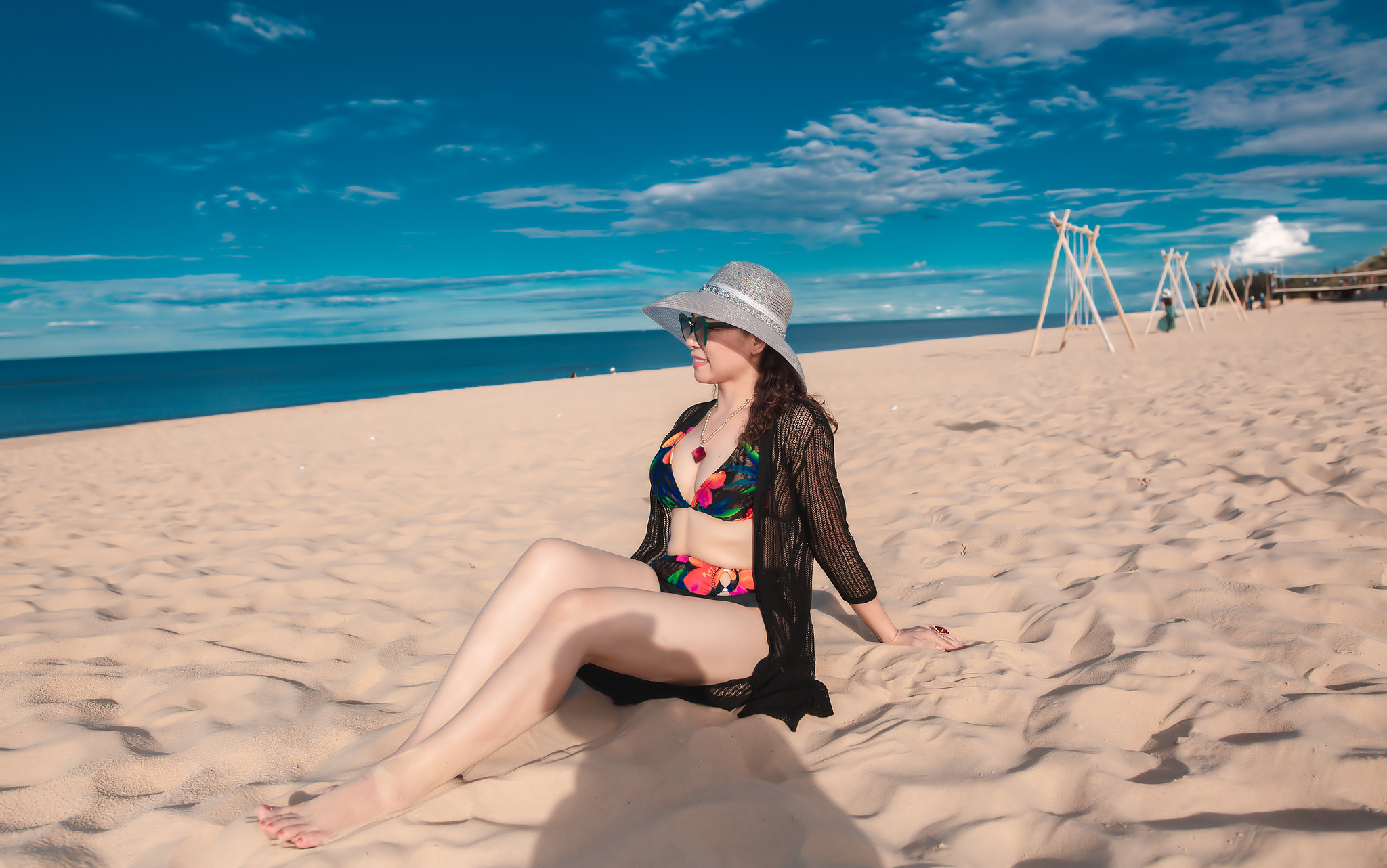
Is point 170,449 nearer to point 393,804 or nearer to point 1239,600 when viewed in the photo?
point 393,804

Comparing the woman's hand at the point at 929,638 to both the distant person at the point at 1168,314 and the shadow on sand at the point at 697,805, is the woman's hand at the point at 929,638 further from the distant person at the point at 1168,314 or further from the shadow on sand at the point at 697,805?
the distant person at the point at 1168,314

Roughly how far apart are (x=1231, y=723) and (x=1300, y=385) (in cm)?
599

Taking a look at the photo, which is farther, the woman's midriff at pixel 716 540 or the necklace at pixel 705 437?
the necklace at pixel 705 437

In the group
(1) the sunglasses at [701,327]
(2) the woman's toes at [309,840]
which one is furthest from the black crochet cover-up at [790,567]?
(2) the woman's toes at [309,840]

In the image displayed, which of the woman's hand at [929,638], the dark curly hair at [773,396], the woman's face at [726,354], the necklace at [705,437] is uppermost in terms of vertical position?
the woman's face at [726,354]

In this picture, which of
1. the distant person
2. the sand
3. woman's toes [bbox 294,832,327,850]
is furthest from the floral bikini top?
the distant person

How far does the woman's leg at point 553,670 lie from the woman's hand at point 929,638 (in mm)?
611

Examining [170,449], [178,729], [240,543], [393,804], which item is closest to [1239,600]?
[393,804]

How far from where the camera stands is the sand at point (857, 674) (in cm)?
152

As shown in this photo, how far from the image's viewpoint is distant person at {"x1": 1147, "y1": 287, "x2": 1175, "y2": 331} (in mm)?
19078

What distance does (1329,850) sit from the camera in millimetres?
1310

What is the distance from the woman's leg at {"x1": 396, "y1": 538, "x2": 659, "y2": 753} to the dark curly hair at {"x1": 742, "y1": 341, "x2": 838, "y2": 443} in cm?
61

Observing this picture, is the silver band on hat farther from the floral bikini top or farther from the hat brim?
the floral bikini top

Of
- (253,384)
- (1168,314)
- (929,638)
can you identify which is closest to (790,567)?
(929,638)
